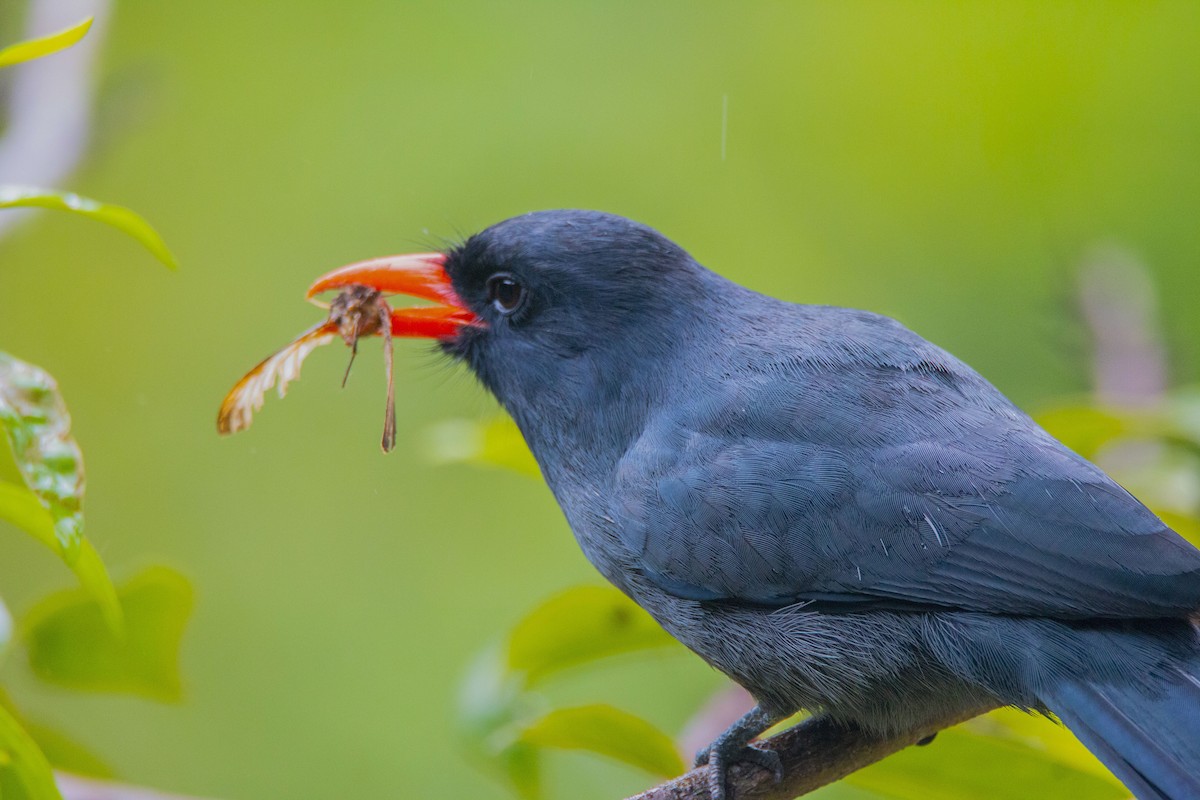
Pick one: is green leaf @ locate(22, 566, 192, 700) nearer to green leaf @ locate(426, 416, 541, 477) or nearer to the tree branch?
green leaf @ locate(426, 416, 541, 477)

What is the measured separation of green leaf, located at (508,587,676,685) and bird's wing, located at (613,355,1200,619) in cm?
20

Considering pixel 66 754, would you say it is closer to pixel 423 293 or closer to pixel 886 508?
pixel 423 293

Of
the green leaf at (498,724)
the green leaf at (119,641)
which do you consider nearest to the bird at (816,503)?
the green leaf at (498,724)

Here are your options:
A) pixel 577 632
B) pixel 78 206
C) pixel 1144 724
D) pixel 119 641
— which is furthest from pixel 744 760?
pixel 78 206

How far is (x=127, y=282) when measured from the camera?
7500mm

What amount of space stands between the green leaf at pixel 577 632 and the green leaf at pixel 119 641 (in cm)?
75

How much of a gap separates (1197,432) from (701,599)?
1298 millimetres

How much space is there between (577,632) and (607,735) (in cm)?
30

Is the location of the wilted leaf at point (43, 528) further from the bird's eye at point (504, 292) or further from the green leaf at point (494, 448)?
the bird's eye at point (504, 292)

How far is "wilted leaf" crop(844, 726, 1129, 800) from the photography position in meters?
2.61

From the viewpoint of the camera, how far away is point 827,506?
2676 mm

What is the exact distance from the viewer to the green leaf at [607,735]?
2.70 metres

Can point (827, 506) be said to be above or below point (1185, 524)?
above

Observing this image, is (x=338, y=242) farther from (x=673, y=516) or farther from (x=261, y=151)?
(x=673, y=516)
